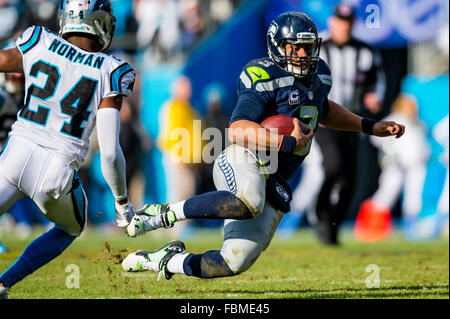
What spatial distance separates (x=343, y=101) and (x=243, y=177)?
146 inches

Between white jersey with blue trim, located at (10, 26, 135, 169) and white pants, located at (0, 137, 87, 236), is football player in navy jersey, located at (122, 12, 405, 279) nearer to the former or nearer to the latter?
white pants, located at (0, 137, 87, 236)

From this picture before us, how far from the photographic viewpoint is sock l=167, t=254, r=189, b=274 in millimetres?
4238

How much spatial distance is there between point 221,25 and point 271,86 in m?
6.30

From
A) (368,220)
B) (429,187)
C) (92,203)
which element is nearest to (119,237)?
(92,203)

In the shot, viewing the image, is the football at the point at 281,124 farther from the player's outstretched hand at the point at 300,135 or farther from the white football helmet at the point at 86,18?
the white football helmet at the point at 86,18

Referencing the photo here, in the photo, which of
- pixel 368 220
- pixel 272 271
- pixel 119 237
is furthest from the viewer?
pixel 368 220

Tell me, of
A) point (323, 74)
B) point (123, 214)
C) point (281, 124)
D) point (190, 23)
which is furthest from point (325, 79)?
point (190, 23)

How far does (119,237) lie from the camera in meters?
8.80

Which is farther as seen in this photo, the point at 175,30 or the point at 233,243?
the point at 175,30

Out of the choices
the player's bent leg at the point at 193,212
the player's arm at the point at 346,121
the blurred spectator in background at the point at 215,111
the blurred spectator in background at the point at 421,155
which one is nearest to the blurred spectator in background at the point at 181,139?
the blurred spectator in background at the point at 215,111

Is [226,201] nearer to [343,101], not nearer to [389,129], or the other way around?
[389,129]

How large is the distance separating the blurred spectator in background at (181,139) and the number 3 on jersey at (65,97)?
5465 millimetres
